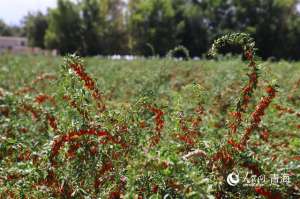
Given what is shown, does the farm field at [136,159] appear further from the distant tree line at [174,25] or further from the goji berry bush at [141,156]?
the distant tree line at [174,25]

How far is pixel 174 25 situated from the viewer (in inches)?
1581

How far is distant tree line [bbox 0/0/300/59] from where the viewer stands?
40000 mm

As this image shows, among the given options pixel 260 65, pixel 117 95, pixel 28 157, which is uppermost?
pixel 260 65

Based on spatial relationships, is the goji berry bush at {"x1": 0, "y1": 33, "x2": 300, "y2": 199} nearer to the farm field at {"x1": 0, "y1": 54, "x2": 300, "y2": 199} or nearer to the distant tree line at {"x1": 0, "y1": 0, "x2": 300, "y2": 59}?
the farm field at {"x1": 0, "y1": 54, "x2": 300, "y2": 199}

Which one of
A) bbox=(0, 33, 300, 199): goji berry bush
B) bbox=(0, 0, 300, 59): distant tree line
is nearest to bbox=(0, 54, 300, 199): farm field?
bbox=(0, 33, 300, 199): goji berry bush

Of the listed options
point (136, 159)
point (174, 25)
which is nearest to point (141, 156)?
point (136, 159)

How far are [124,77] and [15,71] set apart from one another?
2.24 metres

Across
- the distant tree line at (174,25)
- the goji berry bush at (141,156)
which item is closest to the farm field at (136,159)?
the goji berry bush at (141,156)

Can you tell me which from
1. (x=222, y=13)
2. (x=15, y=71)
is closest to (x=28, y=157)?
(x=15, y=71)

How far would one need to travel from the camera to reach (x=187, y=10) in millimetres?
41719

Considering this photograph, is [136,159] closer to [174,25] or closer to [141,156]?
[141,156]

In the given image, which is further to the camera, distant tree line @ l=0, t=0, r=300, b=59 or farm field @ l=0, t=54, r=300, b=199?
distant tree line @ l=0, t=0, r=300, b=59

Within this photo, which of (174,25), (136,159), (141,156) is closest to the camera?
(141,156)

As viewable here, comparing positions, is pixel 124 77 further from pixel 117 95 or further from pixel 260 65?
pixel 260 65
